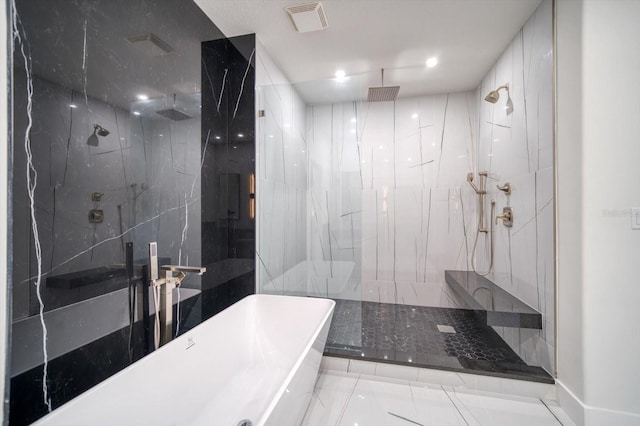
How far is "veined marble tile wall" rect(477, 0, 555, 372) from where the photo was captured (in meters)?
1.68

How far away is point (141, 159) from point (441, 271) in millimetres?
3195

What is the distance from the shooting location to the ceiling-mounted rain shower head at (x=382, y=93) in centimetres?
279

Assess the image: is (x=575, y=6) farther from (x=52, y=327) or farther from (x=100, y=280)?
(x=52, y=327)

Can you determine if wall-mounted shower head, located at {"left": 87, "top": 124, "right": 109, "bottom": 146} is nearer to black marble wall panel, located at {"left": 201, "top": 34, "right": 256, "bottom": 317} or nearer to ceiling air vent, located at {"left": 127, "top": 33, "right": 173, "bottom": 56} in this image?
ceiling air vent, located at {"left": 127, "top": 33, "right": 173, "bottom": 56}

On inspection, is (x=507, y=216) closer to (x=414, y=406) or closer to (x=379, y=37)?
(x=414, y=406)

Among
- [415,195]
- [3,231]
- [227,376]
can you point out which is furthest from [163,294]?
[415,195]

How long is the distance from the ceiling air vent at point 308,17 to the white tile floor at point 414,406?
2597mm

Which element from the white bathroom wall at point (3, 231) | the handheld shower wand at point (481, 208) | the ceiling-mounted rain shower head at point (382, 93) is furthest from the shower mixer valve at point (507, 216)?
the white bathroom wall at point (3, 231)

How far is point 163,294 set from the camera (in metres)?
1.40

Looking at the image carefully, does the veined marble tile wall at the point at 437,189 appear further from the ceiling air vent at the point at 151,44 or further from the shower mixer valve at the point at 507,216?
the ceiling air vent at the point at 151,44

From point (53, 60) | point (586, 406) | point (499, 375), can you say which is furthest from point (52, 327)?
point (586, 406)

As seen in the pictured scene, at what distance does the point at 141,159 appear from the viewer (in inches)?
52.3

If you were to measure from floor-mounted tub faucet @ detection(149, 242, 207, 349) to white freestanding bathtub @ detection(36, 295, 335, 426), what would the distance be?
0.59 ft

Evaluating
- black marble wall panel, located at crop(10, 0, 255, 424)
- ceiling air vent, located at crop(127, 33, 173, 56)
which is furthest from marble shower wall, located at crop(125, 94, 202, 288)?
ceiling air vent, located at crop(127, 33, 173, 56)
